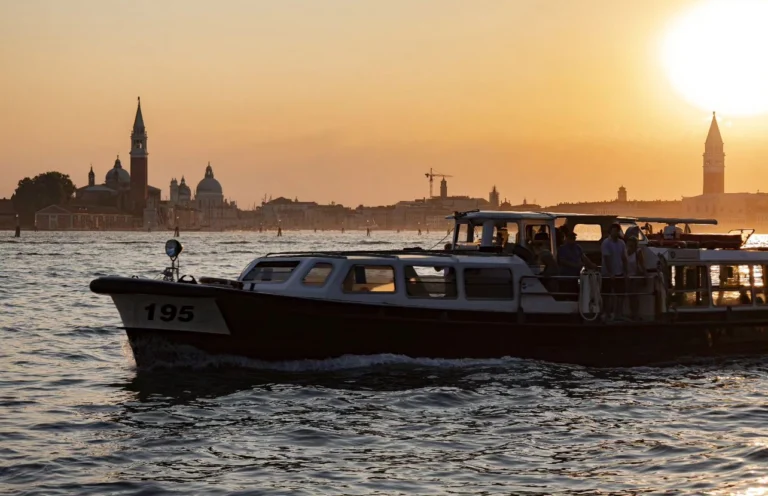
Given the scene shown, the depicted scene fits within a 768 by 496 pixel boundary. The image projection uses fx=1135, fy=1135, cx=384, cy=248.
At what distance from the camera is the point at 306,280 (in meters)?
19.1

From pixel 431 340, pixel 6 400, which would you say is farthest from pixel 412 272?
pixel 6 400

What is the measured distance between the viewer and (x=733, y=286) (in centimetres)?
2230

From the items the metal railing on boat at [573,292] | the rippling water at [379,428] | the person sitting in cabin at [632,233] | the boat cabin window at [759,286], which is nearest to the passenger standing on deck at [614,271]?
the metal railing on boat at [573,292]

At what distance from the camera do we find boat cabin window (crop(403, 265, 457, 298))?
19.1 m

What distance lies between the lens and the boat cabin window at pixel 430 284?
1914 cm

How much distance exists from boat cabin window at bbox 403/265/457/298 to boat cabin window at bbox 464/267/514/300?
26 centimetres

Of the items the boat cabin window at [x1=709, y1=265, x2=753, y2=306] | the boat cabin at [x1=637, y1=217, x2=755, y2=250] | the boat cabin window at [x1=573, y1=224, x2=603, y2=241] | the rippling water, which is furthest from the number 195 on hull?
the boat cabin window at [x1=709, y1=265, x2=753, y2=306]

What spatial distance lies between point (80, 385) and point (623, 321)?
955 cm

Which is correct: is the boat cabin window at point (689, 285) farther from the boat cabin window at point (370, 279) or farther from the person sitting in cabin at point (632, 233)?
the boat cabin window at point (370, 279)

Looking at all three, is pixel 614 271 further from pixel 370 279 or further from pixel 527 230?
pixel 370 279

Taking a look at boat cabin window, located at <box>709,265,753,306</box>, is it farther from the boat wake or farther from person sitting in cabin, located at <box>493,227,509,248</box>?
the boat wake

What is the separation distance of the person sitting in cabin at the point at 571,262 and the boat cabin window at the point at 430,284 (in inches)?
88.0

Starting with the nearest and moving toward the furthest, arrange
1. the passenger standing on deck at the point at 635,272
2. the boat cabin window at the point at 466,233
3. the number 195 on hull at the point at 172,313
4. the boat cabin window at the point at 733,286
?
the number 195 on hull at the point at 172,313 < the passenger standing on deck at the point at 635,272 < the boat cabin window at the point at 733,286 < the boat cabin window at the point at 466,233

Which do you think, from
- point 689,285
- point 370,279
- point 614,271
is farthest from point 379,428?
point 689,285
